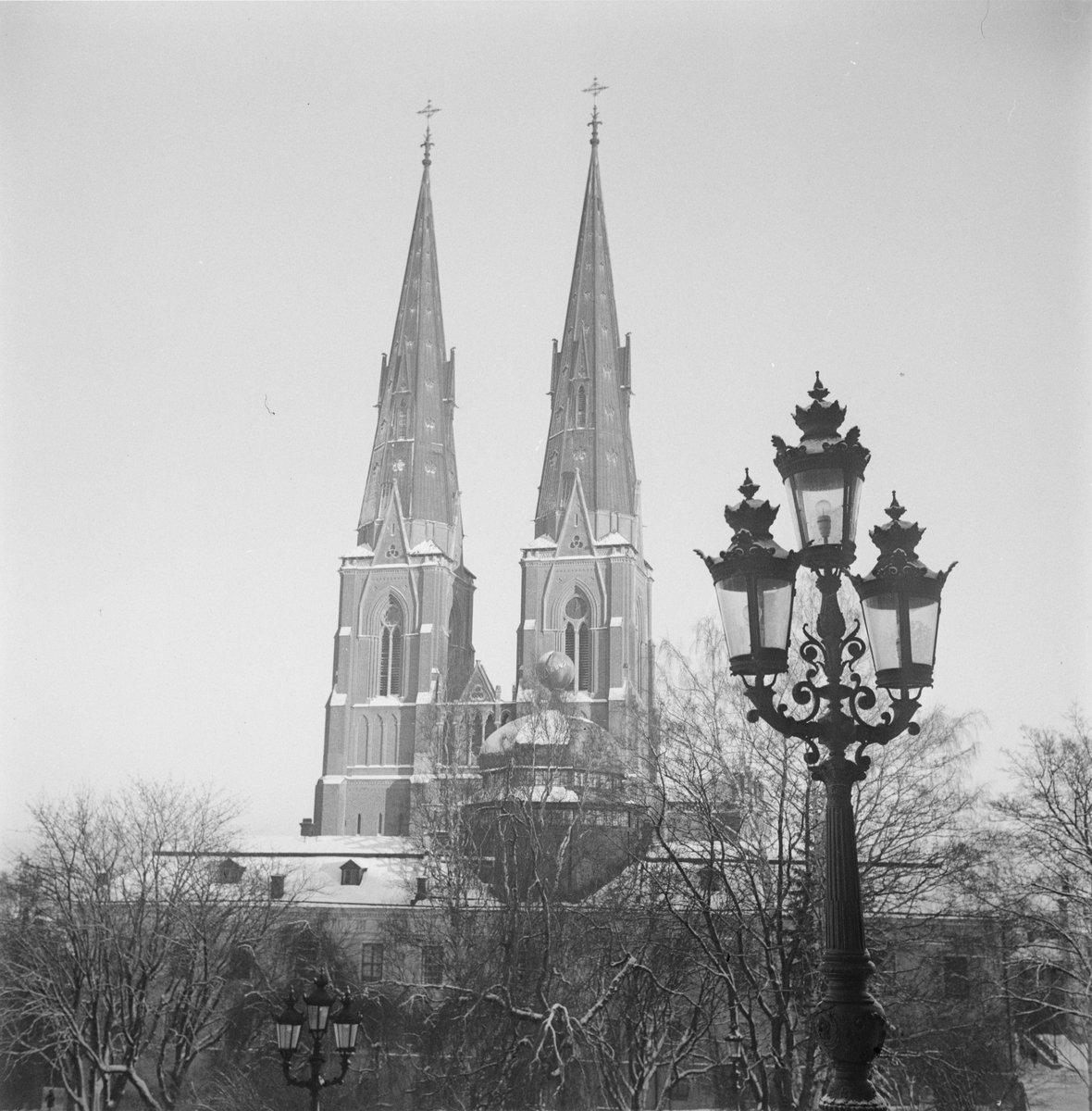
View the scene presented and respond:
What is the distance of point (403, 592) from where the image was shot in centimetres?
7594

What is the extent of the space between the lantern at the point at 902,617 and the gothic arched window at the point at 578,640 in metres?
65.1

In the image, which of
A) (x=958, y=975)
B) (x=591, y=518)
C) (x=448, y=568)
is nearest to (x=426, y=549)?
(x=448, y=568)

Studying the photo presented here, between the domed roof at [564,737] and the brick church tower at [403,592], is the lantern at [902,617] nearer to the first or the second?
the domed roof at [564,737]

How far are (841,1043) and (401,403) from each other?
74.7m

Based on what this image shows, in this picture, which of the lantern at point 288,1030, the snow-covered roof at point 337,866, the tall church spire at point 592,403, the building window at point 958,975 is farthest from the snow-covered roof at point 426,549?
the lantern at point 288,1030

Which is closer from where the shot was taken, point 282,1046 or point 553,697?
point 282,1046

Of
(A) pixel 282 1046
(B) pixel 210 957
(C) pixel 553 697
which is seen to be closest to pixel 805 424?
(A) pixel 282 1046

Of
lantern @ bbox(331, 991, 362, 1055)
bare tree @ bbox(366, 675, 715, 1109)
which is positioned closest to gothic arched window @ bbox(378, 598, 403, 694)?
bare tree @ bbox(366, 675, 715, 1109)

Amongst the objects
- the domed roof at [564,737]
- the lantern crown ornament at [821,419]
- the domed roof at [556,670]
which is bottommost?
the lantern crown ornament at [821,419]

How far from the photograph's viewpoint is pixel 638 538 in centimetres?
7731

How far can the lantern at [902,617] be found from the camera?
7113mm

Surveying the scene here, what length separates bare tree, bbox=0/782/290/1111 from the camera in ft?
103

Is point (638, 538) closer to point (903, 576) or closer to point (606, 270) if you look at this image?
point (606, 270)

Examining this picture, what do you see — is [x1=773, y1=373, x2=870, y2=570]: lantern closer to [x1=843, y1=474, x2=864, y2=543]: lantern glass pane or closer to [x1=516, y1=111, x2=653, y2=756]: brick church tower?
[x1=843, y1=474, x2=864, y2=543]: lantern glass pane
